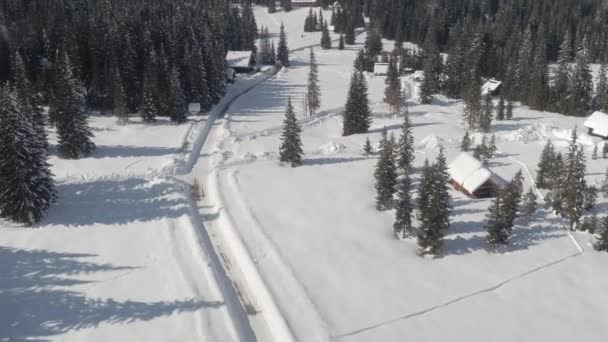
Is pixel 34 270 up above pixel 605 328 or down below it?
above

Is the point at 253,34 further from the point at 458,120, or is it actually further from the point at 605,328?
the point at 605,328

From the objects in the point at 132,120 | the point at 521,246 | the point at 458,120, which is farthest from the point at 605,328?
the point at 132,120

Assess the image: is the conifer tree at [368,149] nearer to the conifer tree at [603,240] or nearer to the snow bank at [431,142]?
the snow bank at [431,142]

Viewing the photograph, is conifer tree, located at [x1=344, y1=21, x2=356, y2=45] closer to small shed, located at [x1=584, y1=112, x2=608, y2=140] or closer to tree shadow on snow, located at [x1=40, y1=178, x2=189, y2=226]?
small shed, located at [x1=584, y1=112, x2=608, y2=140]

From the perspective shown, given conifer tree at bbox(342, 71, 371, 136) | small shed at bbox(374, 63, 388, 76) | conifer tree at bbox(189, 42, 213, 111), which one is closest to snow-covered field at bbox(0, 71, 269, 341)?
conifer tree at bbox(342, 71, 371, 136)

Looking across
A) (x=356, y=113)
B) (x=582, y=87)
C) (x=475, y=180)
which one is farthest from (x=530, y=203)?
(x=582, y=87)

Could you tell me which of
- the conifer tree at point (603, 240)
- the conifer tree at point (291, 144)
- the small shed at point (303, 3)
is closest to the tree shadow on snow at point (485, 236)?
the conifer tree at point (603, 240)
